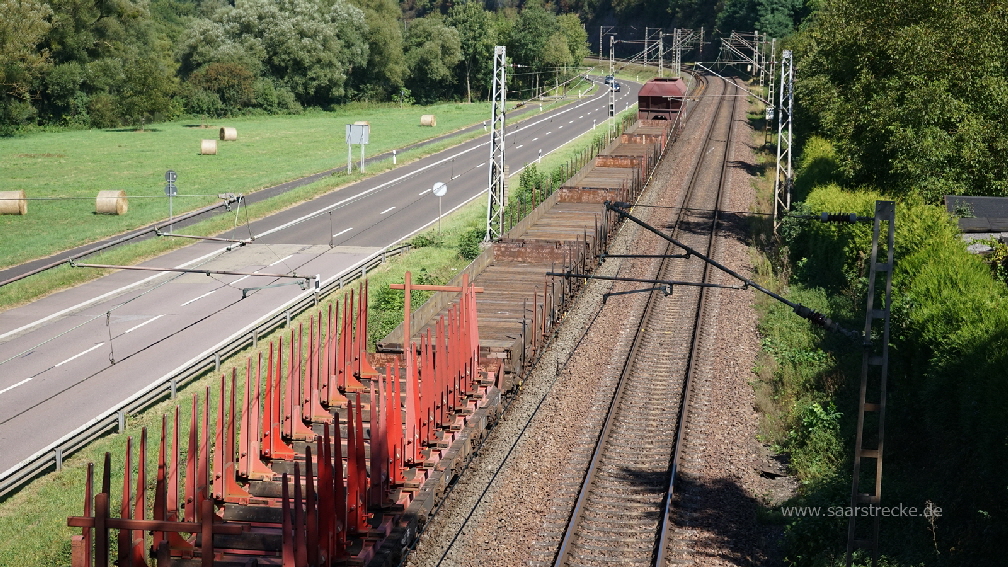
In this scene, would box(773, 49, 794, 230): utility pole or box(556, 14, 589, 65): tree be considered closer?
box(773, 49, 794, 230): utility pole

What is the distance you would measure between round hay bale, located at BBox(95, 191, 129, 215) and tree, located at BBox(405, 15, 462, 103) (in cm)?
6642

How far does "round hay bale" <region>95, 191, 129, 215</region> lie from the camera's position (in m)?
46.9

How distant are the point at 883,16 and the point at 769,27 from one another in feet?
269

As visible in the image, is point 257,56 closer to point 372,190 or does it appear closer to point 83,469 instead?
point 372,190

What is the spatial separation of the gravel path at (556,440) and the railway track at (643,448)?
0.37 metres

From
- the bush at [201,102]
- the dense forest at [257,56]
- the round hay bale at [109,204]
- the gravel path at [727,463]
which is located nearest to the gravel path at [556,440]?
the gravel path at [727,463]

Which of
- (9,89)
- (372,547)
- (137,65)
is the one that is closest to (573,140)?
(137,65)

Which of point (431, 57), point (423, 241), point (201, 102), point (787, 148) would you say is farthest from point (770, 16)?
point (423, 241)

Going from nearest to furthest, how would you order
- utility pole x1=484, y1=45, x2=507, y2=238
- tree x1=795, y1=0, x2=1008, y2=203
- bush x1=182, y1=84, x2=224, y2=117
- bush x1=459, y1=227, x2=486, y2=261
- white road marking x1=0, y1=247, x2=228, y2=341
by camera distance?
1. white road marking x1=0, y1=247, x2=228, y2=341
2. tree x1=795, y1=0, x2=1008, y2=203
3. utility pole x1=484, y1=45, x2=507, y2=238
4. bush x1=459, y1=227, x2=486, y2=261
5. bush x1=182, y1=84, x2=224, y2=117

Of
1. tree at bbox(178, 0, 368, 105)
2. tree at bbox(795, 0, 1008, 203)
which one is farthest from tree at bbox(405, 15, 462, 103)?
tree at bbox(795, 0, 1008, 203)

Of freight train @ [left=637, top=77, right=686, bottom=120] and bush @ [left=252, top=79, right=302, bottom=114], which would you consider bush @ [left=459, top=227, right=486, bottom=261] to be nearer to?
freight train @ [left=637, top=77, right=686, bottom=120]

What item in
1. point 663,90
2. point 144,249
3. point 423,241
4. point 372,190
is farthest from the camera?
point 663,90

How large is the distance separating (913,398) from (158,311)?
21735 mm

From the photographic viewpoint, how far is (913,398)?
19.8 metres
